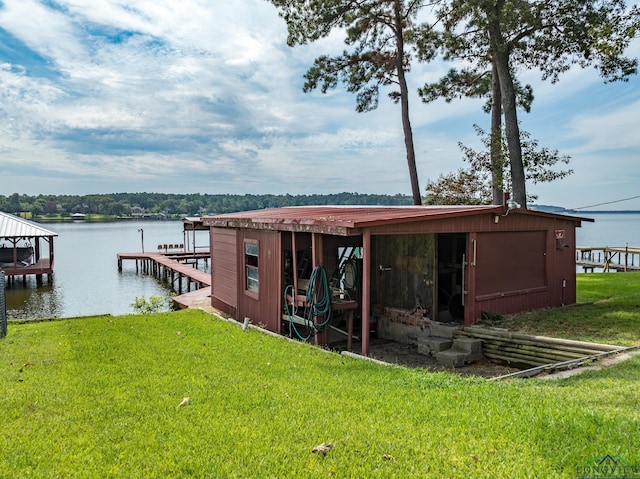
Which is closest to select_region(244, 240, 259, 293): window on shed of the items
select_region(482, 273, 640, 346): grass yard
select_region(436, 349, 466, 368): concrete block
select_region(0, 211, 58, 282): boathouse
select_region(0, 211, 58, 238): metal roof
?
select_region(436, 349, 466, 368): concrete block

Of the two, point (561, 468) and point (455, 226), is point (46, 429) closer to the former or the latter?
point (561, 468)

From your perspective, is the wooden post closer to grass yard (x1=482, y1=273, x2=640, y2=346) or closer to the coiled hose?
the coiled hose

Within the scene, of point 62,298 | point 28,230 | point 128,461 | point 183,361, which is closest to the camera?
point 128,461

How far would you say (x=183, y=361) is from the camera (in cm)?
663

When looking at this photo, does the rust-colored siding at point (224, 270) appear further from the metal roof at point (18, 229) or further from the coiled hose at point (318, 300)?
the metal roof at point (18, 229)

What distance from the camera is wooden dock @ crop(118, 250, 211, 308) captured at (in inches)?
699

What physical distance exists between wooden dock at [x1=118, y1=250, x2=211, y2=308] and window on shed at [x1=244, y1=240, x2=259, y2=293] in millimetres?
4522

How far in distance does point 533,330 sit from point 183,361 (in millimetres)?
6297

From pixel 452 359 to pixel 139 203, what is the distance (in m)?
165

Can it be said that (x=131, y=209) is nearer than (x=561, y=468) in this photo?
No

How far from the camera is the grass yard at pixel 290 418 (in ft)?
11.1

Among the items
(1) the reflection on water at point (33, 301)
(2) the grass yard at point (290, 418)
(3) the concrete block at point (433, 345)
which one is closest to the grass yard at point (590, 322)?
(3) the concrete block at point (433, 345)

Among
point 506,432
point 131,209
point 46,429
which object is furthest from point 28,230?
point 131,209

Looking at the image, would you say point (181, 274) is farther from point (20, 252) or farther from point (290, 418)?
point (290, 418)
